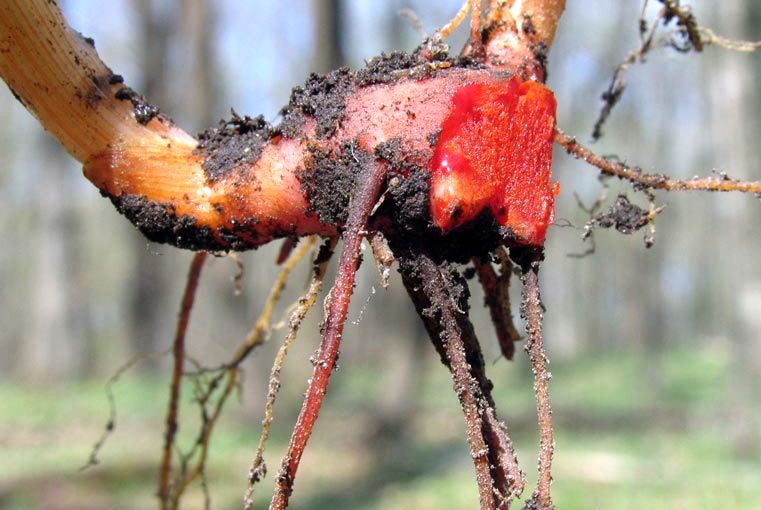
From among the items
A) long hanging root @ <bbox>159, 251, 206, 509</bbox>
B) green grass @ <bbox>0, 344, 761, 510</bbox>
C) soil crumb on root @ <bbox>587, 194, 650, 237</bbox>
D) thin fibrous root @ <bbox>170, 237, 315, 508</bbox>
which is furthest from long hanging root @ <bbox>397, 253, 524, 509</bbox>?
green grass @ <bbox>0, 344, 761, 510</bbox>

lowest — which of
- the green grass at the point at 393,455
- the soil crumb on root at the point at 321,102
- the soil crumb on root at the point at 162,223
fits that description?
the soil crumb on root at the point at 162,223

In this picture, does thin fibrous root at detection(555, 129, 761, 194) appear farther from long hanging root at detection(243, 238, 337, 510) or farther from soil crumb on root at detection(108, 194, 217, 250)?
soil crumb on root at detection(108, 194, 217, 250)

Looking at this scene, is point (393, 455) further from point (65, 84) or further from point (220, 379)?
point (65, 84)

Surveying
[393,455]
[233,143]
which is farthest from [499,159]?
[393,455]

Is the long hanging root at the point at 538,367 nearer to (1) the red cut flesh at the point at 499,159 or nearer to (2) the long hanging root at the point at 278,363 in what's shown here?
(1) the red cut flesh at the point at 499,159

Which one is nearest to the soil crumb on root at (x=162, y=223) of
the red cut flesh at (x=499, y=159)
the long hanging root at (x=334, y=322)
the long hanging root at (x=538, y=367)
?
the long hanging root at (x=334, y=322)
